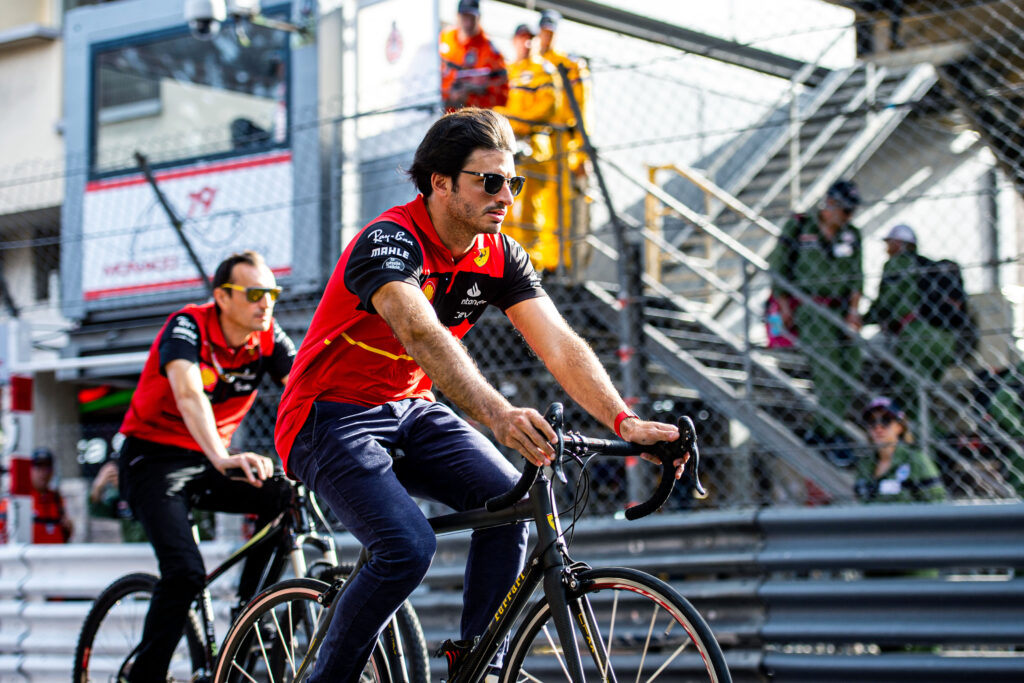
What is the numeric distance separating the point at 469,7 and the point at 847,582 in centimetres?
538

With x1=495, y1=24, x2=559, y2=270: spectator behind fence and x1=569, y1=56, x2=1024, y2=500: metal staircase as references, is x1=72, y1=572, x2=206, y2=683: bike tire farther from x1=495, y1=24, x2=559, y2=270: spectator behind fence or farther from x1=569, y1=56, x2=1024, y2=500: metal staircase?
x1=495, y1=24, x2=559, y2=270: spectator behind fence

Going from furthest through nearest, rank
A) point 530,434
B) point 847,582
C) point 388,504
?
1. point 847,582
2. point 388,504
3. point 530,434

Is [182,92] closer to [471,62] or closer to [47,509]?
[471,62]

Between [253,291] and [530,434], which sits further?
[253,291]

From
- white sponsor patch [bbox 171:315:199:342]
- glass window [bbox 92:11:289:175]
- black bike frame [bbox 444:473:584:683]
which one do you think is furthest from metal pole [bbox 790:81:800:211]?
black bike frame [bbox 444:473:584:683]

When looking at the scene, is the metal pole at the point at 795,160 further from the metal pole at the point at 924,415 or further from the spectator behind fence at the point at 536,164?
the metal pole at the point at 924,415

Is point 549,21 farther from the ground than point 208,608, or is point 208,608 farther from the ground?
point 549,21

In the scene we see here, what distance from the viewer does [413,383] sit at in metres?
3.98

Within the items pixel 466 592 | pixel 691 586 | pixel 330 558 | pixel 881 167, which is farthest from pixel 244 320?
pixel 881 167

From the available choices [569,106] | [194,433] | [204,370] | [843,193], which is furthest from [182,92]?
[194,433]

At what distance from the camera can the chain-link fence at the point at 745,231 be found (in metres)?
6.77

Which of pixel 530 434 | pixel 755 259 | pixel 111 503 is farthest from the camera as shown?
pixel 111 503

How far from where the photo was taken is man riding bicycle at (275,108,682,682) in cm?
355

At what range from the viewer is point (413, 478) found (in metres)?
3.91
